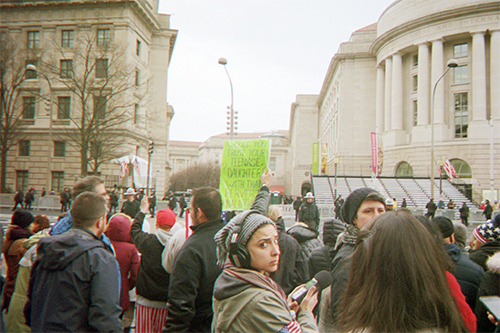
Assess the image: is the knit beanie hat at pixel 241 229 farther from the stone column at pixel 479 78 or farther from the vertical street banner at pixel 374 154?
the stone column at pixel 479 78

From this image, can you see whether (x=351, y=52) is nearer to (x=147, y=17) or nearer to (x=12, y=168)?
(x=147, y=17)

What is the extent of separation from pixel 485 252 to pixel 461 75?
4642 centimetres

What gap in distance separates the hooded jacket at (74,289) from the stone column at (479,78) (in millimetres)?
46133

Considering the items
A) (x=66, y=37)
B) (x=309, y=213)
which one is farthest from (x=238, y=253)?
(x=66, y=37)

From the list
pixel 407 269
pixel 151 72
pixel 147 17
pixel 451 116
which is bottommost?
pixel 407 269

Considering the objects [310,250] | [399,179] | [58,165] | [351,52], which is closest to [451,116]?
[399,179]

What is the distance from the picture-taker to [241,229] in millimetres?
2535

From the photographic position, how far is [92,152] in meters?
31.6

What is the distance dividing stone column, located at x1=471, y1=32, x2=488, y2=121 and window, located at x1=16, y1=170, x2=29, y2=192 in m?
46.3

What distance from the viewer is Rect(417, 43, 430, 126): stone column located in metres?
45.1

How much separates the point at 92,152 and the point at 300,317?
32.1m

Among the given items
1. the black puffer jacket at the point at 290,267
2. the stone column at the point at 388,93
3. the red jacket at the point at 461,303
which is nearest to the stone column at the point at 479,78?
the stone column at the point at 388,93

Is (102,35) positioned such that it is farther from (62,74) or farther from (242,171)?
(242,171)

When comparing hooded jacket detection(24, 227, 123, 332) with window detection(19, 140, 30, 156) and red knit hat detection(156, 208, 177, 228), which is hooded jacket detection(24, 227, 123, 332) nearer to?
red knit hat detection(156, 208, 177, 228)
